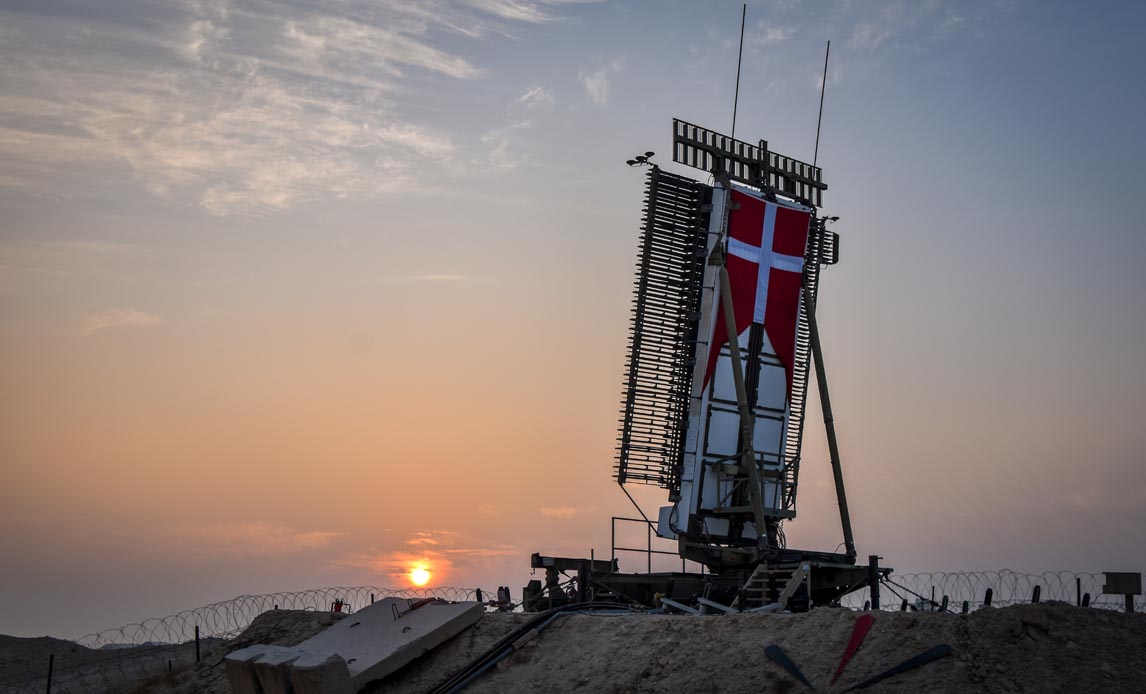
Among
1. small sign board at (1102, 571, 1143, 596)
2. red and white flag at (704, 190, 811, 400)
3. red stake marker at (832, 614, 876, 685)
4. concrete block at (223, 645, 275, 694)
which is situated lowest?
concrete block at (223, 645, 275, 694)

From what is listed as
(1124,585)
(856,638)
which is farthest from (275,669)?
(1124,585)

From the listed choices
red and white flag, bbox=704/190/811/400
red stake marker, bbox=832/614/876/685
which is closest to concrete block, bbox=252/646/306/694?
red stake marker, bbox=832/614/876/685

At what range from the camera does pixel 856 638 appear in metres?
14.6

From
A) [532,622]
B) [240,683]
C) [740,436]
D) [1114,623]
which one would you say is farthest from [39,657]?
[1114,623]

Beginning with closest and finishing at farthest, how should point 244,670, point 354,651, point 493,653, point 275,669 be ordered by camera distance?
point 275,669
point 493,653
point 244,670
point 354,651

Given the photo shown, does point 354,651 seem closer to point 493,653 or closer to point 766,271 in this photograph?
point 493,653

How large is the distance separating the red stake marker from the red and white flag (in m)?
8.95

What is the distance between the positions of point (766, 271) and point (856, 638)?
11.2 metres

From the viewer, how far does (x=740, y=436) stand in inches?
936

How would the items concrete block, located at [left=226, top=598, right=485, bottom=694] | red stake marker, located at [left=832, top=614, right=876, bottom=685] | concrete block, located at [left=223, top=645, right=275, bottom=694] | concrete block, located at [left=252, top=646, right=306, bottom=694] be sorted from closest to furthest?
red stake marker, located at [left=832, top=614, right=876, bottom=685]
concrete block, located at [left=226, top=598, right=485, bottom=694]
concrete block, located at [left=252, top=646, right=306, bottom=694]
concrete block, located at [left=223, top=645, right=275, bottom=694]

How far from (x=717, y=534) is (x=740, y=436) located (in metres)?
2.07

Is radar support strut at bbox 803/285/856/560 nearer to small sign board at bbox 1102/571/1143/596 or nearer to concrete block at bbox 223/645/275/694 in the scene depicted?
small sign board at bbox 1102/571/1143/596

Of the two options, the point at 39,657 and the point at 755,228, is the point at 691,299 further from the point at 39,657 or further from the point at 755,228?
the point at 39,657

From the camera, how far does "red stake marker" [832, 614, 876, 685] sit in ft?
46.7
